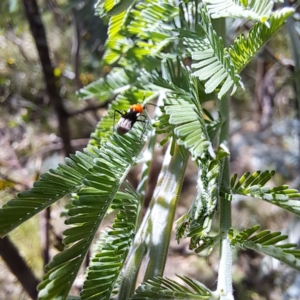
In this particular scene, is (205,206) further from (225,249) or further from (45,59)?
(45,59)

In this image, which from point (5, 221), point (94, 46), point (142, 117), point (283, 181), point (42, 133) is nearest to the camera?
point (5, 221)

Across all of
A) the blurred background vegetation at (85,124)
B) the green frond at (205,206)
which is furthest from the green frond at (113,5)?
the blurred background vegetation at (85,124)

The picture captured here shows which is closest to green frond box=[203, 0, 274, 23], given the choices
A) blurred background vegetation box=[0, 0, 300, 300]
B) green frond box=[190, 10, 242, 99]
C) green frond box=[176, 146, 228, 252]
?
green frond box=[190, 10, 242, 99]

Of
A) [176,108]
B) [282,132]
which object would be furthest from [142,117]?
[282,132]

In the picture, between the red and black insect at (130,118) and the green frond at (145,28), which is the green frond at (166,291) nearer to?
the red and black insect at (130,118)

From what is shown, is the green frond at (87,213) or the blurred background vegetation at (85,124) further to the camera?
the blurred background vegetation at (85,124)

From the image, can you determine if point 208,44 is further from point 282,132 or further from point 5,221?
point 282,132
